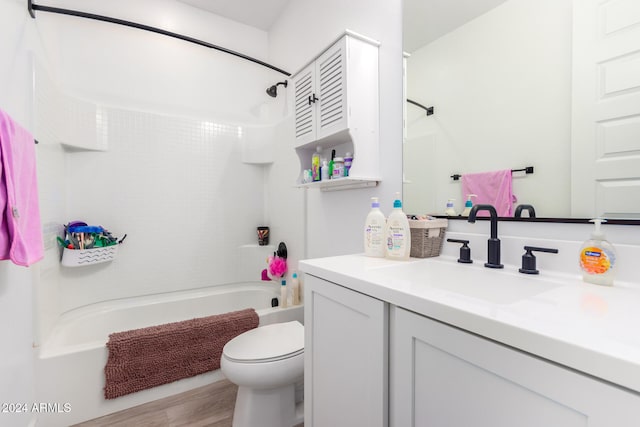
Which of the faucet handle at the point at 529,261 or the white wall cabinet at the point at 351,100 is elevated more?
the white wall cabinet at the point at 351,100

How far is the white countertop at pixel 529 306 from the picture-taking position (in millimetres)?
390

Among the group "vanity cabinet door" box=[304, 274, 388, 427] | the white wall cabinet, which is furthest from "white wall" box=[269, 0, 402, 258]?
"vanity cabinet door" box=[304, 274, 388, 427]

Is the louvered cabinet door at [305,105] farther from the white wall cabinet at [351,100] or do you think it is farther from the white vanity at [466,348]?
the white vanity at [466,348]

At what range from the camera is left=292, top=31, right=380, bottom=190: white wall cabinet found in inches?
51.8

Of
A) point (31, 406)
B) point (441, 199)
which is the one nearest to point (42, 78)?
point (31, 406)

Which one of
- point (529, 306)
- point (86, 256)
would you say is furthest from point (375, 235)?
point (86, 256)

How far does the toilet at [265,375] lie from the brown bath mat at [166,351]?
0.42 m

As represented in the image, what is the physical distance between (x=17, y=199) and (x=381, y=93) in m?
1.60

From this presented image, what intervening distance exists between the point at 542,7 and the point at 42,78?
7.83 feet

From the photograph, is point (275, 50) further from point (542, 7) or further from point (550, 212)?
point (550, 212)

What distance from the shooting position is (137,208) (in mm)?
2279

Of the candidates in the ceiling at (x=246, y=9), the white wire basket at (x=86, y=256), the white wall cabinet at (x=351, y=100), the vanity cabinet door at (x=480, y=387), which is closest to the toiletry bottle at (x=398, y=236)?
the white wall cabinet at (x=351, y=100)

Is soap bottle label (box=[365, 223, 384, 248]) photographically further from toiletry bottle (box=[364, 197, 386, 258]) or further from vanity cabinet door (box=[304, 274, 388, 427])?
vanity cabinet door (box=[304, 274, 388, 427])

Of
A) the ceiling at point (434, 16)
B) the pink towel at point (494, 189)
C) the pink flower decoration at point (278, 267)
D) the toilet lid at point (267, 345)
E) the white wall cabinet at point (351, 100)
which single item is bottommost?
the toilet lid at point (267, 345)
